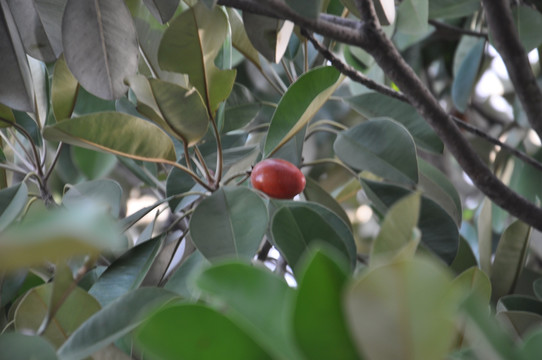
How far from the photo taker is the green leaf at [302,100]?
0.76m

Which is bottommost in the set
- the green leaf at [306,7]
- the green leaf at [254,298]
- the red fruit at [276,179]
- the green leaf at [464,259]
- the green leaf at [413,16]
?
the green leaf at [464,259]

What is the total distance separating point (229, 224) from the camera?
701mm

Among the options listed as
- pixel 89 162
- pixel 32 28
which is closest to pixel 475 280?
pixel 32 28

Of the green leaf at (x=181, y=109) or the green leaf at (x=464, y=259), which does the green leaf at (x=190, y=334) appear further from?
the green leaf at (x=464, y=259)

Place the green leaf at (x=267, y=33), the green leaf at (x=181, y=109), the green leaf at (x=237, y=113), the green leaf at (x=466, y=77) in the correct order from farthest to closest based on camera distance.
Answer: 1. the green leaf at (x=466, y=77)
2. the green leaf at (x=237, y=113)
3. the green leaf at (x=267, y=33)
4. the green leaf at (x=181, y=109)

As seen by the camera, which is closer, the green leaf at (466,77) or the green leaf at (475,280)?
the green leaf at (475,280)

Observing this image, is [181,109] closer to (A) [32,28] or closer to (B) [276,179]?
(B) [276,179]

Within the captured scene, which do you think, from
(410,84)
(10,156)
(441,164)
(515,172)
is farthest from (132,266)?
(441,164)

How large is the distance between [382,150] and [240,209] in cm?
25

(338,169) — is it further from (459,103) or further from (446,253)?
(446,253)

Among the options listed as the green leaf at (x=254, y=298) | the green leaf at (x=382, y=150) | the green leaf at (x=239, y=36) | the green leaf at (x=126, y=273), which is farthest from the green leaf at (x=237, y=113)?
the green leaf at (x=254, y=298)

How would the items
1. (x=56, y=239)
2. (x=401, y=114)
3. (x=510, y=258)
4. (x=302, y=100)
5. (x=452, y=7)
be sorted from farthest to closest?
(x=452, y=7) < (x=401, y=114) < (x=510, y=258) < (x=302, y=100) < (x=56, y=239)

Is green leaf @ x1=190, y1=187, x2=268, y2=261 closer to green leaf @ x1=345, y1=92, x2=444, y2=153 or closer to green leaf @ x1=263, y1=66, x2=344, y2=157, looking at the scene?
green leaf @ x1=263, y1=66, x2=344, y2=157

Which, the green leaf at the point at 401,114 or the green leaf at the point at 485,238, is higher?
the green leaf at the point at 401,114
